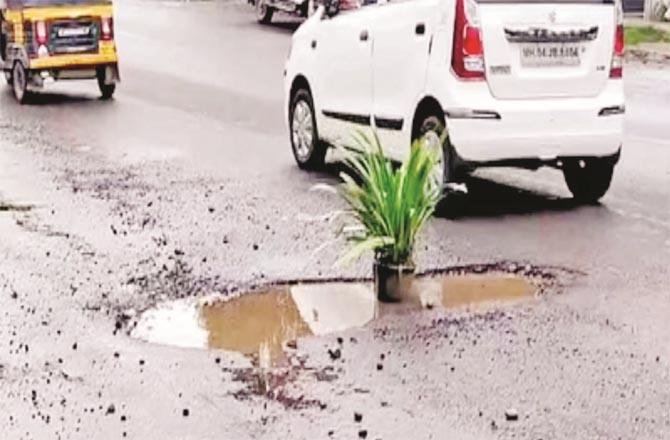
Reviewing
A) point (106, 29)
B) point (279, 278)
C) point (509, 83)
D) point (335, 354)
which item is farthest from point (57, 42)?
point (335, 354)

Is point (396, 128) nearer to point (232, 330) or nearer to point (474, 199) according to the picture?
point (474, 199)

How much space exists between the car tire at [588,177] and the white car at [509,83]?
1 centimetres

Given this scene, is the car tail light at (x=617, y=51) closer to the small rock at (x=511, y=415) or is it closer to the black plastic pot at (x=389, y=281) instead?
the black plastic pot at (x=389, y=281)

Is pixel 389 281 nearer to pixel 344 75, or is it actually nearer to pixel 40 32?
pixel 344 75

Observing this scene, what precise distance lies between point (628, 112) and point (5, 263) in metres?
9.33

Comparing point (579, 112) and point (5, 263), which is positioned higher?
point (579, 112)

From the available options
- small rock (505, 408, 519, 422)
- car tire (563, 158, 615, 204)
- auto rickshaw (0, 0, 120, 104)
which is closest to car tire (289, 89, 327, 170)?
car tire (563, 158, 615, 204)

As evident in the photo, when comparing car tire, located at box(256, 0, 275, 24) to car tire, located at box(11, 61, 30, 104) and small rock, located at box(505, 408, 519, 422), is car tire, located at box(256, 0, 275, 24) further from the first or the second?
small rock, located at box(505, 408, 519, 422)

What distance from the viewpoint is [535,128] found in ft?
34.2

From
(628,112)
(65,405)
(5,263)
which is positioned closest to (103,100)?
(628,112)

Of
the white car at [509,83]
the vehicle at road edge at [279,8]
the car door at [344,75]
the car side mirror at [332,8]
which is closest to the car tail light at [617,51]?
Result: the white car at [509,83]

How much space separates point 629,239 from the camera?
9805 mm

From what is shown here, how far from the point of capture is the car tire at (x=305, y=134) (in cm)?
1285

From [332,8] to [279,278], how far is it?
14.4 ft
